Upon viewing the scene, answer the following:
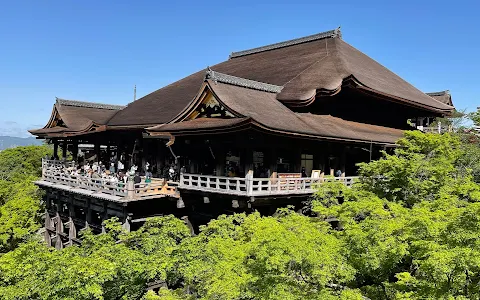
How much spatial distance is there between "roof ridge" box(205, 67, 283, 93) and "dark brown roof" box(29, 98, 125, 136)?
954cm

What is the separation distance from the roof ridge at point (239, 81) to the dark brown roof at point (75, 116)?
376 inches

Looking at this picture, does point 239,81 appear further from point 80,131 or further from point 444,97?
point 444,97

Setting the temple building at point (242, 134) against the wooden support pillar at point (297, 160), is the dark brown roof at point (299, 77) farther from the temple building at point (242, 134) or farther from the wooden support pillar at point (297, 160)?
the wooden support pillar at point (297, 160)

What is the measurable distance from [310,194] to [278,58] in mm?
14889

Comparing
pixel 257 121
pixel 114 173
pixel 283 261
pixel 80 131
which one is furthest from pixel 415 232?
pixel 80 131

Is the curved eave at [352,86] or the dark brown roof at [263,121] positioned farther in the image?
the curved eave at [352,86]

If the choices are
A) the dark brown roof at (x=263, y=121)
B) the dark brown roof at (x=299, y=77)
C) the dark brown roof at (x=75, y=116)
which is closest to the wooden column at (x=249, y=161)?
the dark brown roof at (x=263, y=121)

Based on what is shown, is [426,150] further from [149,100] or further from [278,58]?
[149,100]

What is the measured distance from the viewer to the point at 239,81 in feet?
56.7

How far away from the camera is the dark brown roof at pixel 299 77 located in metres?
19.5

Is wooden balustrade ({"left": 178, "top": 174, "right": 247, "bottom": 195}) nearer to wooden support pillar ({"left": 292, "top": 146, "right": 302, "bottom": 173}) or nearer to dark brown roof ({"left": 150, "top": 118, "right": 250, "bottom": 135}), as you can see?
dark brown roof ({"left": 150, "top": 118, "right": 250, "bottom": 135})

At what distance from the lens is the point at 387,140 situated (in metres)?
19.7

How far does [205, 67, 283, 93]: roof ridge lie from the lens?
1584 cm

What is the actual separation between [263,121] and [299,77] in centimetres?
836
